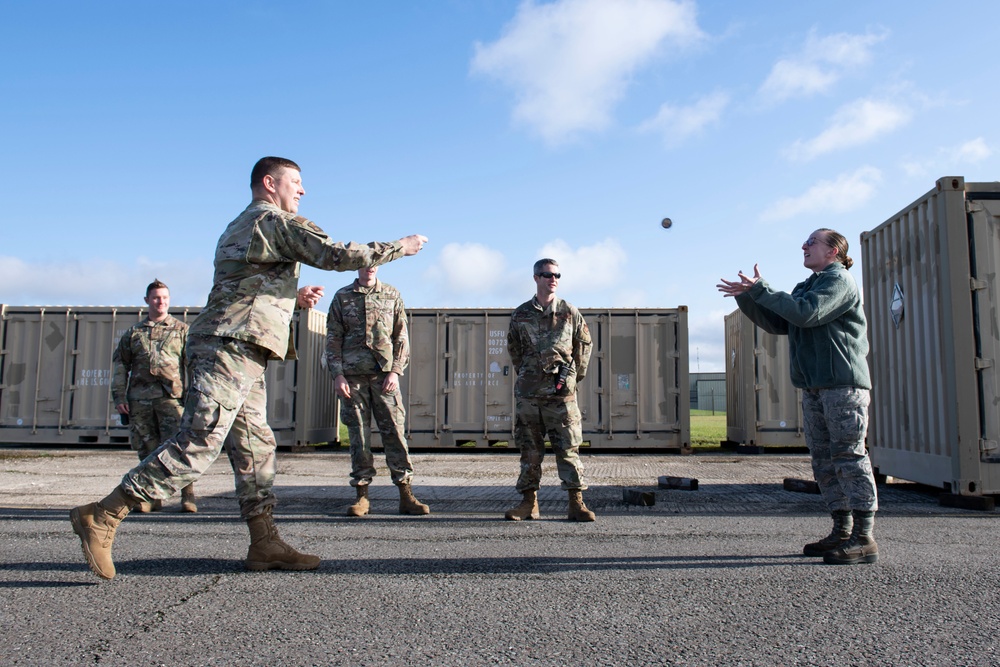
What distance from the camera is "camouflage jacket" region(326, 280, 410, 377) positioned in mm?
5621

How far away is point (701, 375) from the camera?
37.8 m

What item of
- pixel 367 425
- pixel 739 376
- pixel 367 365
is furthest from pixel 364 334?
pixel 739 376

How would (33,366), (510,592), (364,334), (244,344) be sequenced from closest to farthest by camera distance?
(510,592)
(244,344)
(364,334)
(33,366)

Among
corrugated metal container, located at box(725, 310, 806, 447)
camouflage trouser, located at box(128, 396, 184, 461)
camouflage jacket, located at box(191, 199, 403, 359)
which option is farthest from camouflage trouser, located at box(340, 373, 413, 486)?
corrugated metal container, located at box(725, 310, 806, 447)

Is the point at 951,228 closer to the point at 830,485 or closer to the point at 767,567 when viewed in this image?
the point at 830,485

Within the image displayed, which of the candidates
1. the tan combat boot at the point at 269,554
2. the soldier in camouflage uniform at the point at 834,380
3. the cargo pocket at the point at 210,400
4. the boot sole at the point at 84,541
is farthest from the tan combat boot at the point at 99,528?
the soldier in camouflage uniform at the point at 834,380

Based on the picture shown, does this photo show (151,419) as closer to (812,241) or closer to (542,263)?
(542,263)

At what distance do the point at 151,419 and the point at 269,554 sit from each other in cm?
319

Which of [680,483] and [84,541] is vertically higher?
[84,541]

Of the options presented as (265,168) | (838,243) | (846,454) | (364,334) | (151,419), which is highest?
(265,168)

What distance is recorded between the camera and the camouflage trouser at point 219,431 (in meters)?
3.20

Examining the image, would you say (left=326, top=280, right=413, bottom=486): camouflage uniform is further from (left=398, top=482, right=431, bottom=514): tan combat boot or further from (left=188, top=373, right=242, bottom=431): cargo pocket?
(left=188, top=373, right=242, bottom=431): cargo pocket

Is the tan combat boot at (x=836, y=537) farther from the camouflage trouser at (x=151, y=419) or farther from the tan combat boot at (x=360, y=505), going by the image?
the camouflage trouser at (x=151, y=419)

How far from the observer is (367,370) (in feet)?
18.5
